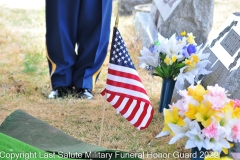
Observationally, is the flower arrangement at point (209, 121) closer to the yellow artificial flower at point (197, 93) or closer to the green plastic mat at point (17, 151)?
the yellow artificial flower at point (197, 93)

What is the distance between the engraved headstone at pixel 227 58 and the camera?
9.17ft

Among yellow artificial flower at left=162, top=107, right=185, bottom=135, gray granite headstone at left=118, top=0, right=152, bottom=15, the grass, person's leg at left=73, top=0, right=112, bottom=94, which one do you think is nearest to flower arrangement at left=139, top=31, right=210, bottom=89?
the grass

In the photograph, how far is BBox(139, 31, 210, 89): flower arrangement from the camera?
304cm

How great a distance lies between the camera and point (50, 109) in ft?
11.1

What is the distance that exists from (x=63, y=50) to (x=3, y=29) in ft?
7.81

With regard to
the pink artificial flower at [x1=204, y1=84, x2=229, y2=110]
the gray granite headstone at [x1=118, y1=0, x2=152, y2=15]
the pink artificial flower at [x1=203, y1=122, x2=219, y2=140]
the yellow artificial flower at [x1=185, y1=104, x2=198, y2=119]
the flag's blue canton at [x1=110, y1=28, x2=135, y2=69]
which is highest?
the flag's blue canton at [x1=110, y1=28, x2=135, y2=69]

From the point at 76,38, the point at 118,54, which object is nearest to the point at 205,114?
the point at 118,54

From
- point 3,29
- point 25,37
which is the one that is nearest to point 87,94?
point 25,37

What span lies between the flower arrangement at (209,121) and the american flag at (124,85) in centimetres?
19

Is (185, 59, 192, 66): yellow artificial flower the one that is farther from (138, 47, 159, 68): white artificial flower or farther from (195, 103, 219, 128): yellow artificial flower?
(195, 103, 219, 128): yellow artificial flower

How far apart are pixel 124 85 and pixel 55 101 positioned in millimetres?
1299

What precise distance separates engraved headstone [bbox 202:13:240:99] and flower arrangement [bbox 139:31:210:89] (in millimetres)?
100

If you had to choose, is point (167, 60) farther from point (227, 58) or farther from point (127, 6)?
point (127, 6)

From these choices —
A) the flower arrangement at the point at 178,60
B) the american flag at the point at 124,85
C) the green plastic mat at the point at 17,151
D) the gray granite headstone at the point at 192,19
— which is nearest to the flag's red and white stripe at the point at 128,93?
the american flag at the point at 124,85
